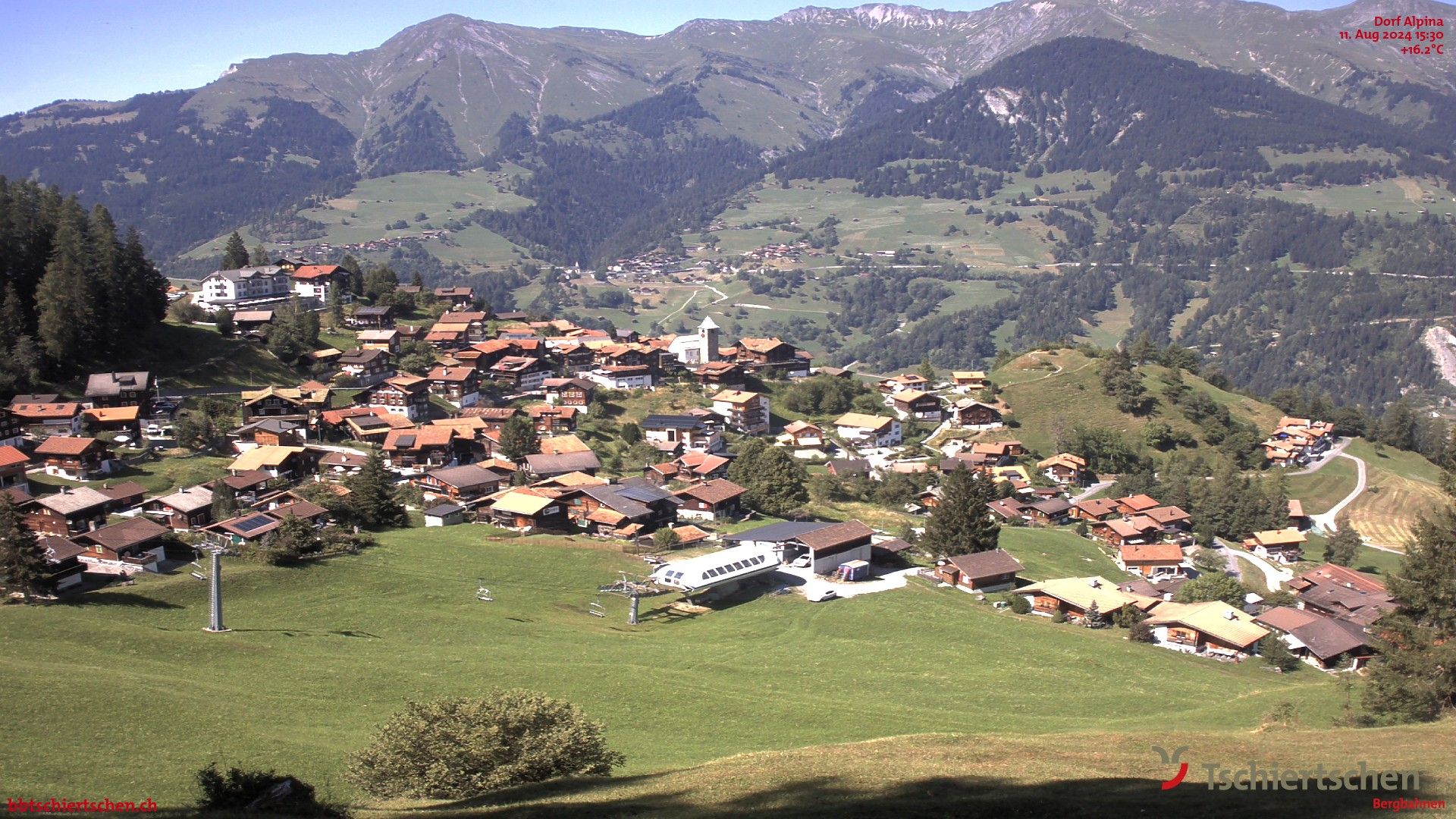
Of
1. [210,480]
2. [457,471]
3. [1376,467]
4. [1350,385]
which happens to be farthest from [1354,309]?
A: [210,480]

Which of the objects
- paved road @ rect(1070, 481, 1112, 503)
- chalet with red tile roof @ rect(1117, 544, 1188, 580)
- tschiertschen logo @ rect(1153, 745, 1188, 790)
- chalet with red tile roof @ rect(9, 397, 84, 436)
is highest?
chalet with red tile roof @ rect(9, 397, 84, 436)

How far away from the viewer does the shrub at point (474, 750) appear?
19.0m

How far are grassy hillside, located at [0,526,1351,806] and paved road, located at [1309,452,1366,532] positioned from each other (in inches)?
1881

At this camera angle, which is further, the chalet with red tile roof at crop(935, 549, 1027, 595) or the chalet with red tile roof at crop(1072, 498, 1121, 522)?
the chalet with red tile roof at crop(1072, 498, 1121, 522)

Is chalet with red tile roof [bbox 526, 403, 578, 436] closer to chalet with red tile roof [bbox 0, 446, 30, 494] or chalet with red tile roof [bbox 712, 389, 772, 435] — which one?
chalet with red tile roof [bbox 712, 389, 772, 435]

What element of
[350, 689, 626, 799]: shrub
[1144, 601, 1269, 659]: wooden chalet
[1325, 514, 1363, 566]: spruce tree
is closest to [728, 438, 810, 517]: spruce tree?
[1144, 601, 1269, 659]: wooden chalet

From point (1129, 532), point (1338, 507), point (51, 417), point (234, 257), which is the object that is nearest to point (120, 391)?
point (51, 417)

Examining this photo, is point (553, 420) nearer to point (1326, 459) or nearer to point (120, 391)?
point (120, 391)

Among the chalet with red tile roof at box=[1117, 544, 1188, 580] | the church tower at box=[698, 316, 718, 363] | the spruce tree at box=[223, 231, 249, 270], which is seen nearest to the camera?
the chalet with red tile roof at box=[1117, 544, 1188, 580]

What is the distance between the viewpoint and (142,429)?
5769cm

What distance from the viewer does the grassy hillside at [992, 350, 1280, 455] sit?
92500 mm

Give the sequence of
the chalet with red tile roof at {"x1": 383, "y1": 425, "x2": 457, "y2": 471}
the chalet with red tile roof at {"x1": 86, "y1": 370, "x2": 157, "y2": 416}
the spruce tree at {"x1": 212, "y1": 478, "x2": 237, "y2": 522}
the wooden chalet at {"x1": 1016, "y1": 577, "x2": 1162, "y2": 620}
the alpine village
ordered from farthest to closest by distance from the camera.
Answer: the chalet with red tile roof at {"x1": 383, "y1": 425, "x2": 457, "y2": 471}, the chalet with red tile roof at {"x1": 86, "y1": 370, "x2": 157, "y2": 416}, the spruce tree at {"x1": 212, "y1": 478, "x2": 237, "y2": 522}, the wooden chalet at {"x1": 1016, "y1": 577, "x2": 1162, "y2": 620}, the alpine village

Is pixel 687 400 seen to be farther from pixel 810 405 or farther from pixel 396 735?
pixel 396 735

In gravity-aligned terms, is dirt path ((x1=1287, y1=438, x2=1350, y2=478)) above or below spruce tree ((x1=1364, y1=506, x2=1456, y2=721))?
below
